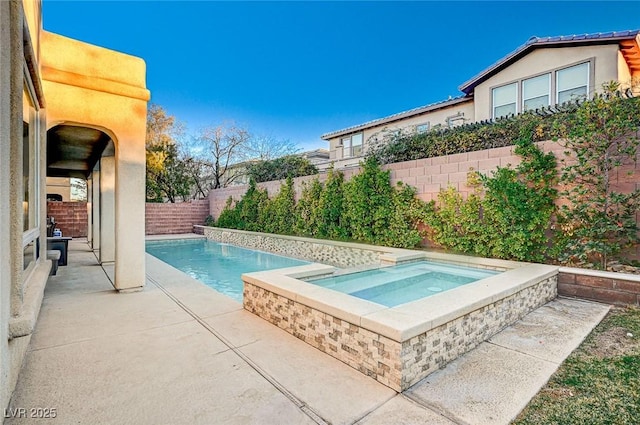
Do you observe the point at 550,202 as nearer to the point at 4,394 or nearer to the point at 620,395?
the point at 620,395

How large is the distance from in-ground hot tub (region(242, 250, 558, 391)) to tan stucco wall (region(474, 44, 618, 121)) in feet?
35.3

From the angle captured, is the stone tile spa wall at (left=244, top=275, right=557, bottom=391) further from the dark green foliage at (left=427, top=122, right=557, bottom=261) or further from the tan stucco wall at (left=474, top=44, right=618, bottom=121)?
the tan stucco wall at (left=474, top=44, right=618, bottom=121)

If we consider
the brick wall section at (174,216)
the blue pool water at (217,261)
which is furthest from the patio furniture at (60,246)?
the brick wall section at (174,216)

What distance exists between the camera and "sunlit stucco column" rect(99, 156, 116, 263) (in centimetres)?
897

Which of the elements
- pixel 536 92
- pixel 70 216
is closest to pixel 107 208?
pixel 70 216

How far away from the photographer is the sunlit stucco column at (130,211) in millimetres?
5906

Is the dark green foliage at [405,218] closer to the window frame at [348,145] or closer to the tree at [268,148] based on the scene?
the window frame at [348,145]

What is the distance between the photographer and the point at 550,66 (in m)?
13.1

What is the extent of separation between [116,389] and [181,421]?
2.83ft

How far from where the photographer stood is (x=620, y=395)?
283 cm

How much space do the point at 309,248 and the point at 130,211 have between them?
21.1 ft

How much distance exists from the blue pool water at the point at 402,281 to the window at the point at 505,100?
10.2 meters

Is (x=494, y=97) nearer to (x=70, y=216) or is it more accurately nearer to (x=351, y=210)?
(x=351, y=210)

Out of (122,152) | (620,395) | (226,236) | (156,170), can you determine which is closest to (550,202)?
(620,395)
